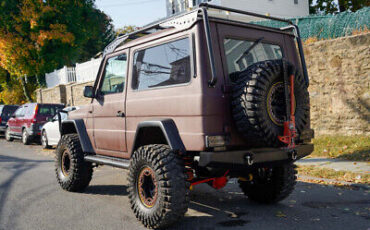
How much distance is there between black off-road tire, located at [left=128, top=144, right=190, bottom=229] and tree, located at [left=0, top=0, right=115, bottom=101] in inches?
885

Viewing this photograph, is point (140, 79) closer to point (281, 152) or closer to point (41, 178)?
point (281, 152)

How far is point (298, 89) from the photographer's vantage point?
4.50 metres

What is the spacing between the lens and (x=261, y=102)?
13.2 ft

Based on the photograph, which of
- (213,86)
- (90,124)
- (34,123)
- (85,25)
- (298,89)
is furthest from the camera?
(85,25)

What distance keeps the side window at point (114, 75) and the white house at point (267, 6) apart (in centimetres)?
2077

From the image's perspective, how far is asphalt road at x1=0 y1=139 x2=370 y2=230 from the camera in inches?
181

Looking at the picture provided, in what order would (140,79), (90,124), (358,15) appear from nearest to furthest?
1. (140,79)
2. (90,124)
3. (358,15)

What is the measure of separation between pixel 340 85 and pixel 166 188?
736 centimetres

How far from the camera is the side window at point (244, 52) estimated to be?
448cm

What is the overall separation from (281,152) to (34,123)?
12760 millimetres

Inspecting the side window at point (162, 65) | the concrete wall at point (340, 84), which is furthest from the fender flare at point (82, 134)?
the concrete wall at point (340, 84)

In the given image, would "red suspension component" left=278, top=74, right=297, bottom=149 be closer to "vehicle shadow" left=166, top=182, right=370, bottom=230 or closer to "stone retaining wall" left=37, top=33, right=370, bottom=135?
"vehicle shadow" left=166, top=182, right=370, bottom=230

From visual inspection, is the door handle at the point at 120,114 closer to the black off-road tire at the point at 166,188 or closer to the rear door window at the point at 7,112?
the black off-road tire at the point at 166,188

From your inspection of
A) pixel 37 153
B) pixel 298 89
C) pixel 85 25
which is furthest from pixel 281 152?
pixel 85 25
